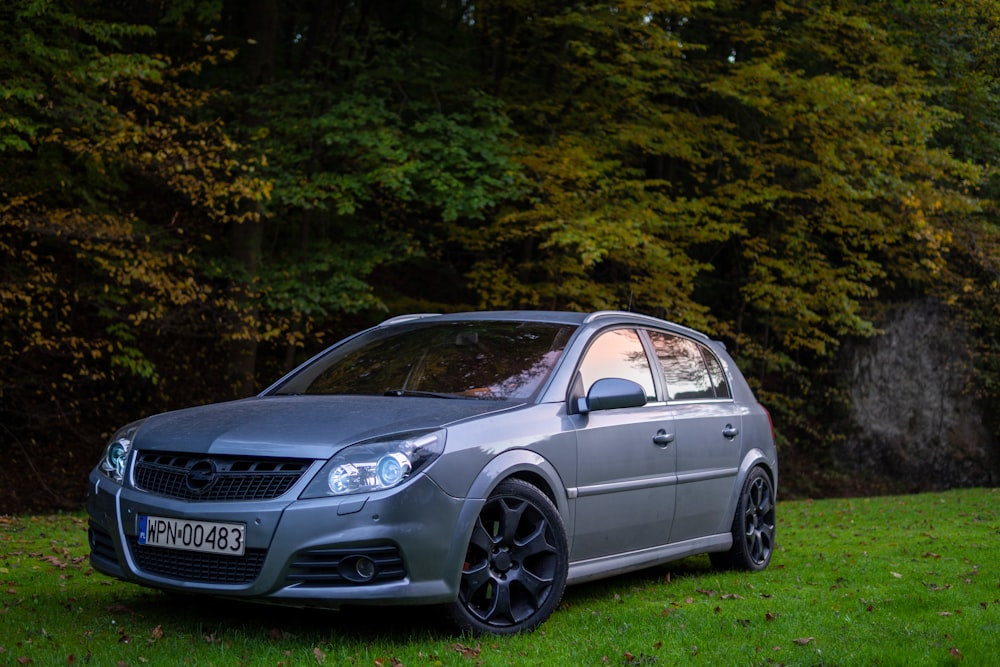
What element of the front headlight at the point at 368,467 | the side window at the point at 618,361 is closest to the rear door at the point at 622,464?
the side window at the point at 618,361

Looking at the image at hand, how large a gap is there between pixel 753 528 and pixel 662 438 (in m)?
1.74

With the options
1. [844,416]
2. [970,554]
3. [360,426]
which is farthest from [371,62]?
[844,416]

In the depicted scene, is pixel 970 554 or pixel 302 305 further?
pixel 302 305

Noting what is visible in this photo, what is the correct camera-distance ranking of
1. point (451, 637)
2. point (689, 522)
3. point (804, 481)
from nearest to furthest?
point (451, 637) < point (689, 522) < point (804, 481)

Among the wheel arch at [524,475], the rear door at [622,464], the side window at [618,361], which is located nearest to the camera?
the wheel arch at [524,475]

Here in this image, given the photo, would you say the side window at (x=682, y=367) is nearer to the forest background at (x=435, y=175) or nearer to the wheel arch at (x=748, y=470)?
the wheel arch at (x=748, y=470)

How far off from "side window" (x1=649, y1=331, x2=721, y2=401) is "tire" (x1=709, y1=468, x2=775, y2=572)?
0.79 meters

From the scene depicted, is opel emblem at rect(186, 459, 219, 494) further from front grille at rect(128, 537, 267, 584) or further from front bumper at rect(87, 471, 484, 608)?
front grille at rect(128, 537, 267, 584)

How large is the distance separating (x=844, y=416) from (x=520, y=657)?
2139 centimetres

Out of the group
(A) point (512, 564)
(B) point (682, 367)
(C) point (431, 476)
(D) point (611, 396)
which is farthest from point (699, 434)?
(C) point (431, 476)

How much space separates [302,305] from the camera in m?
15.3

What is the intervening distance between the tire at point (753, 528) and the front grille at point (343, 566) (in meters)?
3.62

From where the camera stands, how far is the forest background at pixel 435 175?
13.8 metres

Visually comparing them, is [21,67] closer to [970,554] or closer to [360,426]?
[360,426]
